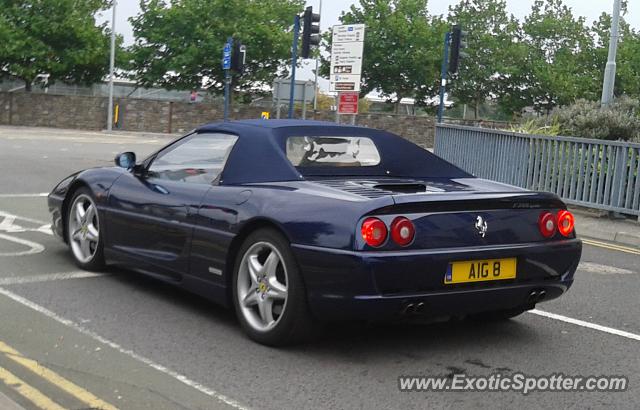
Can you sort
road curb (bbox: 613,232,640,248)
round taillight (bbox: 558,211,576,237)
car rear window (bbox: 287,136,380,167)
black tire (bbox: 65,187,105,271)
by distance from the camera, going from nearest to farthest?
round taillight (bbox: 558,211,576,237) → car rear window (bbox: 287,136,380,167) → black tire (bbox: 65,187,105,271) → road curb (bbox: 613,232,640,248)

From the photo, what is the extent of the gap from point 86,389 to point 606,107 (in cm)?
1235

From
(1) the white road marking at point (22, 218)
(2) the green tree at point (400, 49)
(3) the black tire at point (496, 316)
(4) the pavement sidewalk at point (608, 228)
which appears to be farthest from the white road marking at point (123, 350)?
(2) the green tree at point (400, 49)

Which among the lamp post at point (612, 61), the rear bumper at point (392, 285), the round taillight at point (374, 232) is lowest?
the rear bumper at point (392, 285)

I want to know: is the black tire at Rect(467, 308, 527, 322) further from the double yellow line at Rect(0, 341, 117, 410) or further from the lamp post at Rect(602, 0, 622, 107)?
the lamp post at Rect(602, 0, 622, 107)

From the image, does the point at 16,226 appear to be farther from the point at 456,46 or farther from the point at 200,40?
the point at 200,40

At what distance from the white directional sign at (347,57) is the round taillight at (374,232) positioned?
15.6 meters

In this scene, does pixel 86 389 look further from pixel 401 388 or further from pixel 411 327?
pixel 411 327

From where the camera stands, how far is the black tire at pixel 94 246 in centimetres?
657

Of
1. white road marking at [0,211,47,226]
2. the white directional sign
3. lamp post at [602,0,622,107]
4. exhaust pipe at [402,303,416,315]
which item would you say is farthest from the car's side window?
the white directional sign

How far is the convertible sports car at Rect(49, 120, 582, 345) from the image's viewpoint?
453cm

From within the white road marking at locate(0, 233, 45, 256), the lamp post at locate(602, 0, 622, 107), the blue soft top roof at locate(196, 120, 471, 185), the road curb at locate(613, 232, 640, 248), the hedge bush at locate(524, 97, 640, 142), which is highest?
the lamp post at locate(602, 0, 622, 107)

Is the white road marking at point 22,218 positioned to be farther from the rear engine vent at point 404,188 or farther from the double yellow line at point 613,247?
the double yellow line at point 613,247

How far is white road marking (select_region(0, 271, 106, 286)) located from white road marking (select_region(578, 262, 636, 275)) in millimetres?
4603

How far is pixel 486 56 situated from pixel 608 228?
40.9 m
